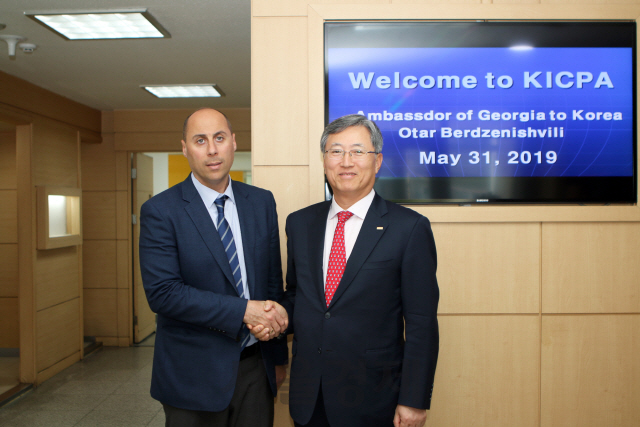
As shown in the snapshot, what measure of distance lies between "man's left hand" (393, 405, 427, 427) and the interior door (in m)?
5.79

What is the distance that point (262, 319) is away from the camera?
1743 mm

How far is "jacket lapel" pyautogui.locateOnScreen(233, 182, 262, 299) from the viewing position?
1.89m

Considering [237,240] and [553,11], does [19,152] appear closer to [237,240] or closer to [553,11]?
[237,240]

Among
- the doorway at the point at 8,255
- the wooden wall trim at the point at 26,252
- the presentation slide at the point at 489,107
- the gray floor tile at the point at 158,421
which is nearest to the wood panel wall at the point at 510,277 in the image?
the presentation slide at the point at 489,107

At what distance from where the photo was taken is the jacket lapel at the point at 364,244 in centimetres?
170

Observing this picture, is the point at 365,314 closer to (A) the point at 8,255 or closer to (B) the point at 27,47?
(B) the point at 27,47

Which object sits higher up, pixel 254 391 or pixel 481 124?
pixel 481 124

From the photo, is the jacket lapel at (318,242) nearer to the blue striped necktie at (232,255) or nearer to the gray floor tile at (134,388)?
the blue striped necktie at (232,255)

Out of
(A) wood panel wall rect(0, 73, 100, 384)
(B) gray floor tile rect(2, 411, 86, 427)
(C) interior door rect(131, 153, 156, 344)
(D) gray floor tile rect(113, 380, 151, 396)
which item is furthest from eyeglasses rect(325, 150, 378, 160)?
(C) interior door rect(131, 153, 156, 344)

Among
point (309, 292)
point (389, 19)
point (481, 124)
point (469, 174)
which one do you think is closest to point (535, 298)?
point (469, 174)

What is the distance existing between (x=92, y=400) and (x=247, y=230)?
3867mm

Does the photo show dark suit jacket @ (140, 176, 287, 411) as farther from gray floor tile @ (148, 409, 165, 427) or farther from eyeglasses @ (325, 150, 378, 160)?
gray floor tile @ (148, 409, 165, 427)

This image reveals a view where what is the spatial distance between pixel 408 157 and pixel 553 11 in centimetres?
109

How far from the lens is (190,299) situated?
5.57ft
